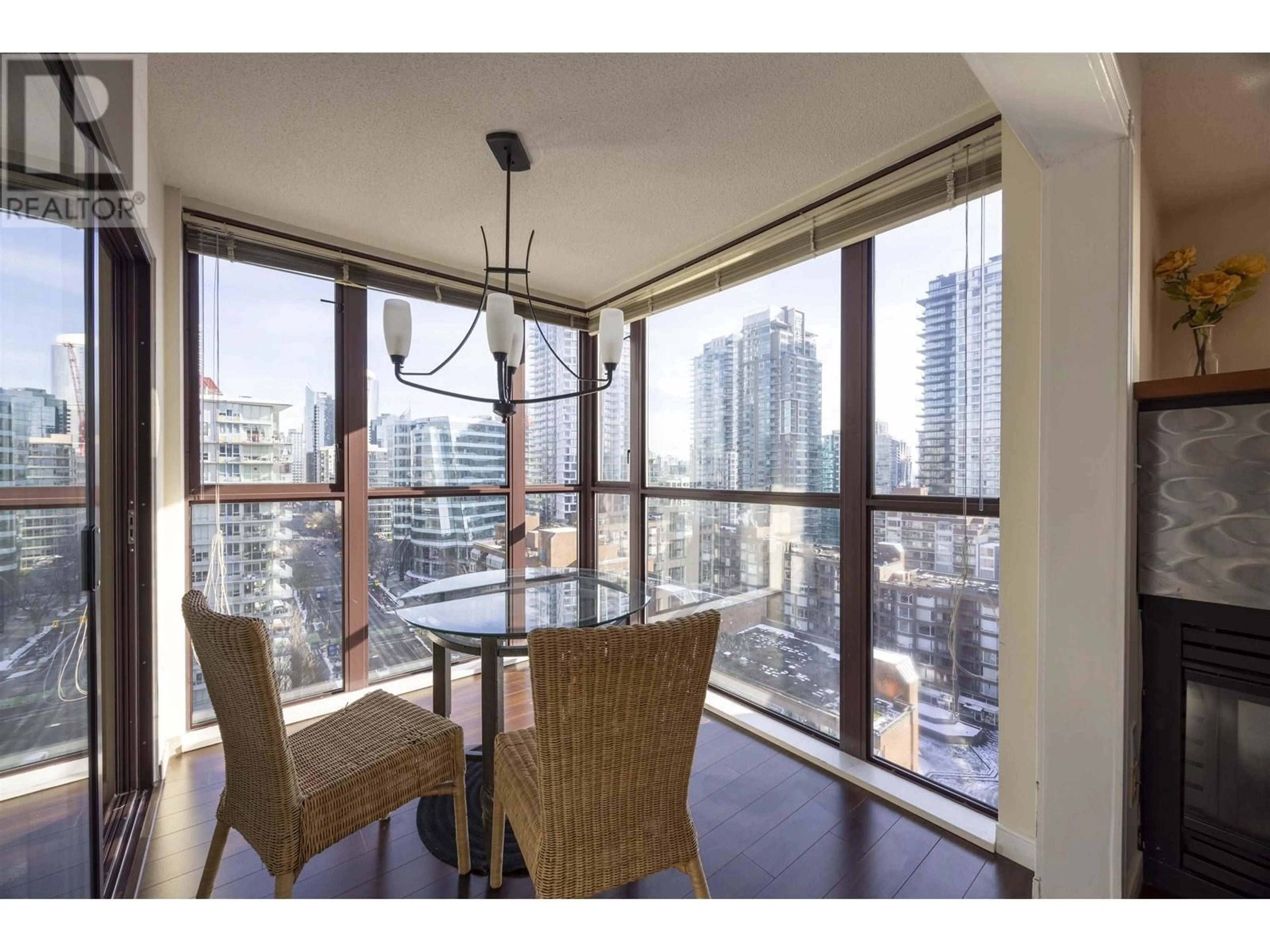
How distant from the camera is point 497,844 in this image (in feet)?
5.16

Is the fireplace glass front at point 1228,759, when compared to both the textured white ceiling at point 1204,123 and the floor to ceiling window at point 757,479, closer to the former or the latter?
the floor to ceiling window at point 757,479

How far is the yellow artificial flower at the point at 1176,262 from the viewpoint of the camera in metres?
1.56

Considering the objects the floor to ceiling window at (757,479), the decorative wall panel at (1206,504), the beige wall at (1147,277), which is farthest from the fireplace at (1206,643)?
the floor to ceiling window at (757,479)

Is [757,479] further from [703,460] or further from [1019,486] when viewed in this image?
[1019,486]

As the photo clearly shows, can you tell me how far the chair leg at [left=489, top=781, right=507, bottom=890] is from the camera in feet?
5.05

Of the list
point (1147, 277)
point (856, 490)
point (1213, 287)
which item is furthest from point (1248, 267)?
point (856, 490)

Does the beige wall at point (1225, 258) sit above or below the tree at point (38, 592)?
above

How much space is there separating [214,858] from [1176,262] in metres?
3.14

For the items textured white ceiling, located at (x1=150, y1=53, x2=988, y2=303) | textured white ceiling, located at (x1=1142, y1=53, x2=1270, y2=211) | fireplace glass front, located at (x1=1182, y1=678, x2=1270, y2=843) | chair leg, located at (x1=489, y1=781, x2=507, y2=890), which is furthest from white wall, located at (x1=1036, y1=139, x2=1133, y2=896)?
chair leg, located at (x1=489, y1=781, x2=507, y2=890)

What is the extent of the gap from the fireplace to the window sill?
1.68 ft

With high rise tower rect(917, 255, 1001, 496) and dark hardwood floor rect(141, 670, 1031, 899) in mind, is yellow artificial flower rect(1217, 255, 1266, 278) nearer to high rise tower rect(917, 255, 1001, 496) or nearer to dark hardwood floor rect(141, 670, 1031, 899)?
high rise tower rect(917, 255, 1001, 496)

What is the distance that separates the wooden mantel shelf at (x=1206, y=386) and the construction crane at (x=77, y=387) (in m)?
2.47
